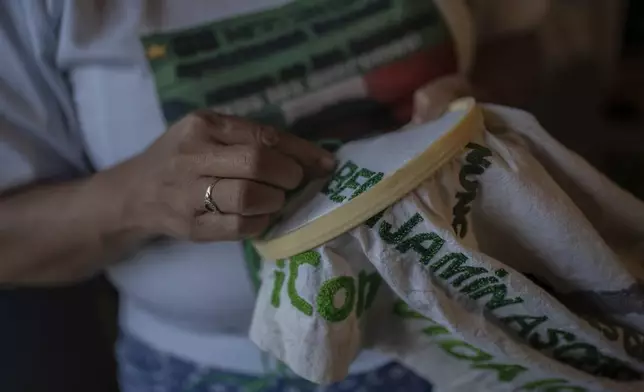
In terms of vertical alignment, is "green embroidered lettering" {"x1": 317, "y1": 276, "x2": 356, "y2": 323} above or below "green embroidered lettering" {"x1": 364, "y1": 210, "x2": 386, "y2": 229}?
below

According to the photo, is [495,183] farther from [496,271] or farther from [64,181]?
[64,181]

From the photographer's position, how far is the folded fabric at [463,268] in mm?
476

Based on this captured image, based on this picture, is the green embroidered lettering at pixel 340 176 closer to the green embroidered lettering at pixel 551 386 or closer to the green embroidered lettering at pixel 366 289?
the green embroidered lettering at pixel 366 289

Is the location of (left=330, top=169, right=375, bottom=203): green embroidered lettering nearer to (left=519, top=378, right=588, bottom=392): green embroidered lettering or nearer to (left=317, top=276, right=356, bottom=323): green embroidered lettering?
(left=317, top=276, right=356, bottom=323): green embroidered lettering

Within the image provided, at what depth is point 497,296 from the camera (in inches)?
19.9

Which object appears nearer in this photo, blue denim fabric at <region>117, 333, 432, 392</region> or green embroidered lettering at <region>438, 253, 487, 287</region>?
green embroidered lettering at <region>438, 253, 487, 287</region>

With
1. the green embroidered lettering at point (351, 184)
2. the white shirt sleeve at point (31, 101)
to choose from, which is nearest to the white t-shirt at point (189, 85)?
the white shirt sleeve at point (31, 101)

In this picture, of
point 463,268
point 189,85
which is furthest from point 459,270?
point 189,85

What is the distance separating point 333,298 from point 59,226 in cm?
21

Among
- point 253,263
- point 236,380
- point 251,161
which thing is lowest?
point 236,380

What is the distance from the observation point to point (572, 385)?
1.81 feet

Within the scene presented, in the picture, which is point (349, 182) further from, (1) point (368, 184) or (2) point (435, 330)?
Answer: (2) point (435, 330)

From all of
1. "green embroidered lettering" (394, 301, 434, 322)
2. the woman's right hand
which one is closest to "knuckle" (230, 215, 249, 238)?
the woman's right hand

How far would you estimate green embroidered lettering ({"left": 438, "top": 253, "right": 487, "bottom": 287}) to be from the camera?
48 cm
